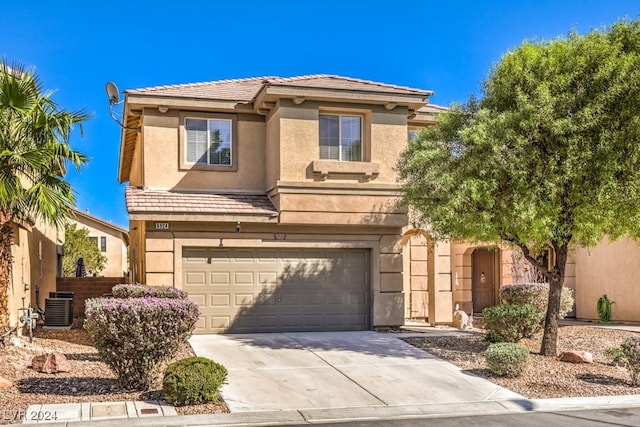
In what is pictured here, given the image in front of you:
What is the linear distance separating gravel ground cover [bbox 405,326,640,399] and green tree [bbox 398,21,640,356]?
253cm

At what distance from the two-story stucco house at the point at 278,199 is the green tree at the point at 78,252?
81.2 ft

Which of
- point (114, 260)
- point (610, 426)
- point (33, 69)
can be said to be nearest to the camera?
point (610, 426)

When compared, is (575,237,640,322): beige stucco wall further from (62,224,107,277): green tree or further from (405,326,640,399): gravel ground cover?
(62,224,107,277): green tree

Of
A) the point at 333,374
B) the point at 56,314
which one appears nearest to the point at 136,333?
the point at 333,374

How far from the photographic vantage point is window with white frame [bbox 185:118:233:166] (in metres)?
17.7

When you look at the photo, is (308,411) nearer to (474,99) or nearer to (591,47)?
(474,99)

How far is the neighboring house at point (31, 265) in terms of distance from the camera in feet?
50.4

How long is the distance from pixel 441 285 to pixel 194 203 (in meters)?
7.68

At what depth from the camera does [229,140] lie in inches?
713

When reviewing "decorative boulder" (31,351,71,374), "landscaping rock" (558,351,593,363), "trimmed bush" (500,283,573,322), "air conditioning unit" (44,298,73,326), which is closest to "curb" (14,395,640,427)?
"landscaping rock" (558,351,593,363)

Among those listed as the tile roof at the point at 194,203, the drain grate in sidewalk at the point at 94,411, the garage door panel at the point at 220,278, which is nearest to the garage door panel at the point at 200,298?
the garage door panel at the point at 220,278

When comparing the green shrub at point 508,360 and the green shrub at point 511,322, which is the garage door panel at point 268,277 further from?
the green shrub at point 508,360

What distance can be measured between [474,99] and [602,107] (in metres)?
2.76

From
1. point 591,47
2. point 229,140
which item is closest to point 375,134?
point 229,140
